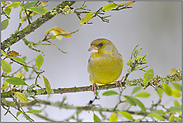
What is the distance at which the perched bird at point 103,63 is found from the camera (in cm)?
47

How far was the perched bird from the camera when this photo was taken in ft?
1.55

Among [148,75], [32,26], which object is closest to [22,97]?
[32,26]

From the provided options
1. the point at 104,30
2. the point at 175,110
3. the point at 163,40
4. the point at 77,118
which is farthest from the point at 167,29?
the point at 77,118

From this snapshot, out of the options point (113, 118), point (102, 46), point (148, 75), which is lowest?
point (113, 118)

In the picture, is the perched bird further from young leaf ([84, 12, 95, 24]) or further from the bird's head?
young leaf ([84, 12, 95, 24])

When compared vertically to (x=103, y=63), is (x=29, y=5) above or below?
above

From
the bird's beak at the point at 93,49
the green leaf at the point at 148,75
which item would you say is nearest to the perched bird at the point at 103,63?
the bird's beak at the point at 93,49

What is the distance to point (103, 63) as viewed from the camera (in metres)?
0.49

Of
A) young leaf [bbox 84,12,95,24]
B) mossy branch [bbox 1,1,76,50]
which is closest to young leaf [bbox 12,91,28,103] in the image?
mossy branch [bbox 1,1,76,50]

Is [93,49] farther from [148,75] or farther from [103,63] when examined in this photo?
[148,75]

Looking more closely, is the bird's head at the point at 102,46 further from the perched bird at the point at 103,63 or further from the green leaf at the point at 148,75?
the green leaf at the point at 148,75

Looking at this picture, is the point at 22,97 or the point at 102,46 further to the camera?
the point at 102,46

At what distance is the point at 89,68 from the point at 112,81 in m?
0.09

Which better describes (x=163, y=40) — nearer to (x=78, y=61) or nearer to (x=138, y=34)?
(x=138, y=34)
